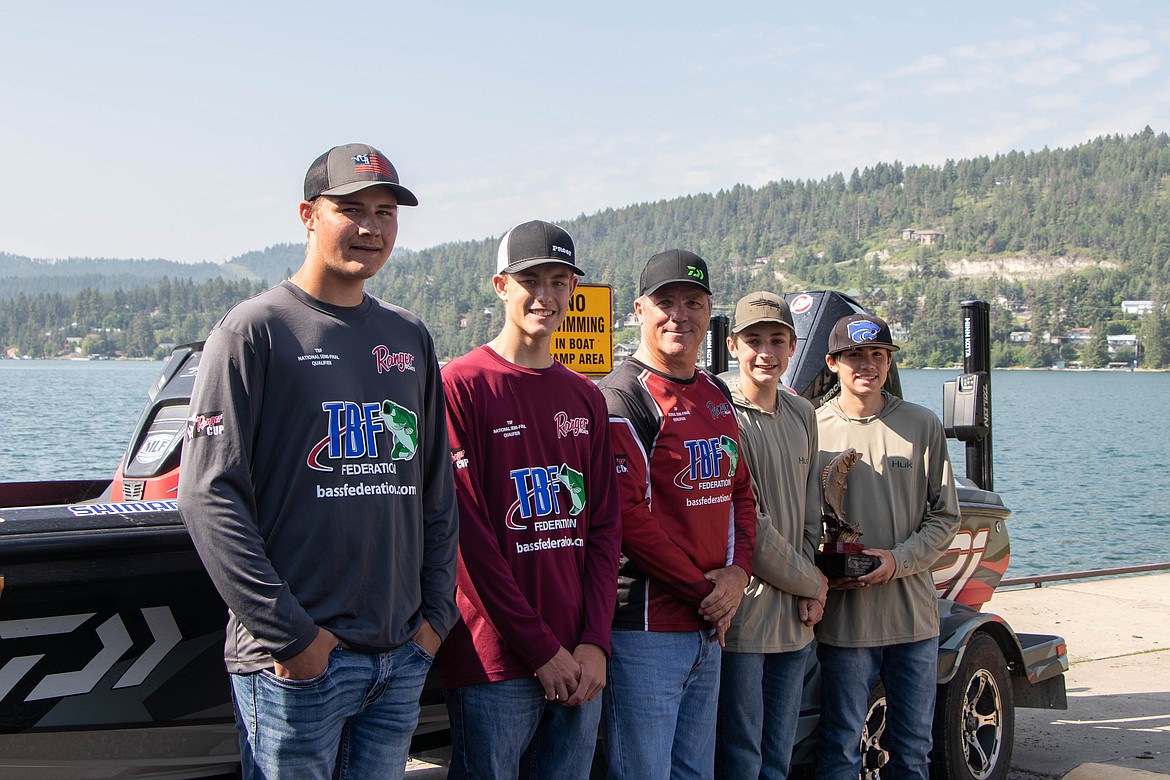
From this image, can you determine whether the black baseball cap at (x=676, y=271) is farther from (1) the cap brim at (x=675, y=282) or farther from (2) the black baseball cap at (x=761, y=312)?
(2) the black baseball cap at (x=761, y=312)

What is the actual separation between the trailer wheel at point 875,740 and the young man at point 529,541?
2069 millimetres

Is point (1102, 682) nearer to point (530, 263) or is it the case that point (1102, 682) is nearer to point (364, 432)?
point (530, 263)

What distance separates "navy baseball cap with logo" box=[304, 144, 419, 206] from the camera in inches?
111

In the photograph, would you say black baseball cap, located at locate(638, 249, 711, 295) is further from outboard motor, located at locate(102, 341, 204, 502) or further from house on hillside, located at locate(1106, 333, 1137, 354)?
house on hillside, located at locate(1106, 333, 1137, 354)

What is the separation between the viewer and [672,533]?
372cm

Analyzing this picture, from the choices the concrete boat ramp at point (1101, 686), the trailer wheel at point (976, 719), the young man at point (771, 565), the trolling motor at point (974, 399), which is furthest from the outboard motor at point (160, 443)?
the trolling motor at point (974, 399)

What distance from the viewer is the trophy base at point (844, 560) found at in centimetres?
432

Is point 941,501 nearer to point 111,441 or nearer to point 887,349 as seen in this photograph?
point 887,349

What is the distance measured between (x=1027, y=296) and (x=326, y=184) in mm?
180149

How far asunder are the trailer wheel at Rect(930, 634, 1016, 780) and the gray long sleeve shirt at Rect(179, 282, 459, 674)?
10.3 feet

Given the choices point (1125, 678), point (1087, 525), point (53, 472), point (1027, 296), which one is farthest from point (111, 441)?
point (1027, 296)

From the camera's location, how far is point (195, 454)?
8.27 feet

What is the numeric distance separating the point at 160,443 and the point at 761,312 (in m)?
3.23

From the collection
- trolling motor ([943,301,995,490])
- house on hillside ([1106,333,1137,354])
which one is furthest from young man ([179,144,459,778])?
house on hillside ([1106,333,1137,354])
